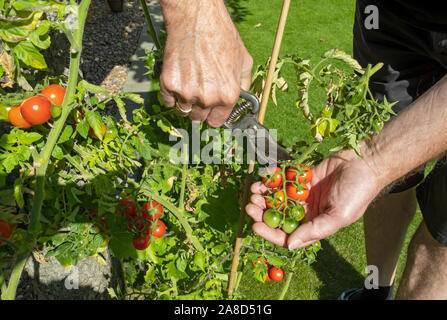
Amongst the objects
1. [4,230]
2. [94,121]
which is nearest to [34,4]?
[94,121]

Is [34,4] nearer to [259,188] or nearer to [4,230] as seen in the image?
[4,230]

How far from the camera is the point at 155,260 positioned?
199 cm

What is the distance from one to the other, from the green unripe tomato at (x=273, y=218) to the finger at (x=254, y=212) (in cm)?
8

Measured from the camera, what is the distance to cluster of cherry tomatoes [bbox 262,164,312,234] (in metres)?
1.62

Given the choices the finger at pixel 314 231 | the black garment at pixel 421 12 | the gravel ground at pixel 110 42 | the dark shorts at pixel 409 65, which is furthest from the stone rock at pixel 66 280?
the gravel ground at pixel 110 42

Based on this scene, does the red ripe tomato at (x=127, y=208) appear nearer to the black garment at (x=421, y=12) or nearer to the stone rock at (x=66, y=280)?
the stone rock at (x=66, y=280)

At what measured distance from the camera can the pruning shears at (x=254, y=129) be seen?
1634 mm

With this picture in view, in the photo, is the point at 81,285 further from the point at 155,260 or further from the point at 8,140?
the point at 8,140

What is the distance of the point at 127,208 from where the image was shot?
5.49 feet

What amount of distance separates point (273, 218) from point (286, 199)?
0.35 ft

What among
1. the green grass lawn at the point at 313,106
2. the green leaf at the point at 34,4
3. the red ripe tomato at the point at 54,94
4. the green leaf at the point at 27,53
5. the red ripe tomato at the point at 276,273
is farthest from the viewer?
the green grass lawn at the point at 313,106

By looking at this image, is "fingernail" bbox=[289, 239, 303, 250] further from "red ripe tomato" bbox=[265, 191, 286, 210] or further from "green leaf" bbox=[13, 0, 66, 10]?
"green leaf" bbox=[13, 0, 66, 10]
